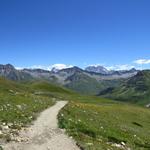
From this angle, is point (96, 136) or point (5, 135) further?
point (96, 136)

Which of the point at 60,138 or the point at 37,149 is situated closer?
the point at 37,149

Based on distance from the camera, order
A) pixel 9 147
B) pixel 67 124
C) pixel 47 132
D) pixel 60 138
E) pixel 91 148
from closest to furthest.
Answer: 1. pixel 9 147
2. pixel 91 148
3. pixel 60 138
4. pixel 47 132
5. pixel 67 124

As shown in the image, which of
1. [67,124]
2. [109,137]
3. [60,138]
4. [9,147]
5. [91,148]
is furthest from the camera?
[67,124]

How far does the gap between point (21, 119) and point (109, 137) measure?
27.9 feet

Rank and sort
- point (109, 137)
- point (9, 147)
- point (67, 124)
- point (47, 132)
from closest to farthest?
1. point (9, 147)
2. point (47, 132)
3. point (109, 137)
4. point (67, 124)

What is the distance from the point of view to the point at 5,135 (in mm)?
24641

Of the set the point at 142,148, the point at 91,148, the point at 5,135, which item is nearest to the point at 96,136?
the point at 142,148

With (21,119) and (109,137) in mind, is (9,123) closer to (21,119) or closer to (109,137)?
(21,119)

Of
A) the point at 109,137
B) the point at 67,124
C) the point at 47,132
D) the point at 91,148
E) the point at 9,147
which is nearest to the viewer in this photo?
the point at 9,147

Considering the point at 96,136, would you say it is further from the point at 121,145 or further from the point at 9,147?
the point at 9,147

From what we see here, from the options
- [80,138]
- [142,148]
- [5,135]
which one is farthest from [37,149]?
[142,148]

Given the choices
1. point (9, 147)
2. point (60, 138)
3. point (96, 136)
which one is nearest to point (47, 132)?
point (60, 138)

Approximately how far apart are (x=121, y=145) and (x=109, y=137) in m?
2.35

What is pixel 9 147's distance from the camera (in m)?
22.0
